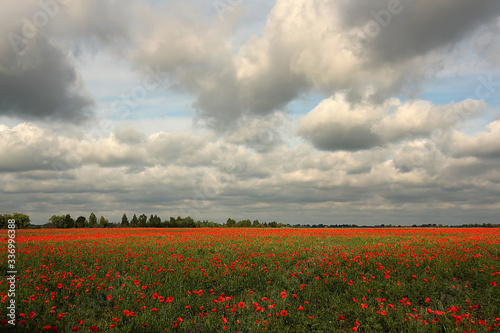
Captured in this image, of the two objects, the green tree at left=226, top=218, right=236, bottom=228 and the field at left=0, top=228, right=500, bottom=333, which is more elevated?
the field at left=0, top=228, right=500, bottom=333

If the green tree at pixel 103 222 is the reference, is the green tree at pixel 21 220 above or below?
above

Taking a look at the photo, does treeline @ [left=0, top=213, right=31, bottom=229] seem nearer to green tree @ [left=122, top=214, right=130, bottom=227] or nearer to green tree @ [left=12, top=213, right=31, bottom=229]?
green tree @ [left=12, top=213, right=31, bottom=229]

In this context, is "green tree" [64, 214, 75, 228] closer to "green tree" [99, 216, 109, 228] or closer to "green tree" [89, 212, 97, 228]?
"green tree" [89, 212, 97, 228]

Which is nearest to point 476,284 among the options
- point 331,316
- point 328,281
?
point 328,281

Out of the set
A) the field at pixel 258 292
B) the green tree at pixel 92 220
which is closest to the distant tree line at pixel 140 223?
the green tree at pixel 92 220

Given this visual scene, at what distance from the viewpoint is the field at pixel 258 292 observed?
25.4 feet

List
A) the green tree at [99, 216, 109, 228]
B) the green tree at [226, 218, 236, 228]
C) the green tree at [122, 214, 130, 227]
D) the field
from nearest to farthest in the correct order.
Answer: the field
the green tree at [226, 218, 236, 228]
the green tree at [99, 216, 109, 228]
the green tree at [122, 214, 130, 227]

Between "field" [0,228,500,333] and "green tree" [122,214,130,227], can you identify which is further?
"green tree" [122,214,130,227]

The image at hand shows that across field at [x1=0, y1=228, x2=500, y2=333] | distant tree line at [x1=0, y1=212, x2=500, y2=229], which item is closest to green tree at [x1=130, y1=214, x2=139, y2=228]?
distant tree line at [x1=0, y1=212, x2=500, y2=229]

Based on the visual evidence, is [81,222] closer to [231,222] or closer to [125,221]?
[125,221]

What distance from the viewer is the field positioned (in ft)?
25.4

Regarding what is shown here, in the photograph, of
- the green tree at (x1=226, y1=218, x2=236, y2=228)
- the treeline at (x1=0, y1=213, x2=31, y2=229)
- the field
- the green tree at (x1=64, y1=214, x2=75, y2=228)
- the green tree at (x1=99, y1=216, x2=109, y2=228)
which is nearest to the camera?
the field

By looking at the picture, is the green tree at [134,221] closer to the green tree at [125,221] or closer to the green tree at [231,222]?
the green tree at [125,221]

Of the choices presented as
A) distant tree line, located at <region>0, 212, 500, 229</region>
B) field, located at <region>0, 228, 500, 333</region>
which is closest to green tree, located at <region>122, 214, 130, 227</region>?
distant tree line, located at <region>0, 212, 500, 229</region>
